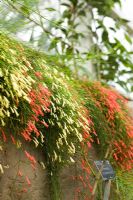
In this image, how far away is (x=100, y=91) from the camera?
7.17ft

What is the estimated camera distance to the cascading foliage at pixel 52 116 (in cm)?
132

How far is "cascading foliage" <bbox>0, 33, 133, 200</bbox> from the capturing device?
1317 millimetres

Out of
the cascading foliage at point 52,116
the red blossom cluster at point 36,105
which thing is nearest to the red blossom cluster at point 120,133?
the cascading foliage at point 52,116

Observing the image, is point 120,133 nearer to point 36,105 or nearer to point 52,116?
point 52,116

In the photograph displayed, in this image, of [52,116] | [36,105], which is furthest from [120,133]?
[36,105]

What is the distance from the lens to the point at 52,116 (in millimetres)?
1569

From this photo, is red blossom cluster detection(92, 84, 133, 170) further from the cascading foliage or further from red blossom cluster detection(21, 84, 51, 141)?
red blossom cluster detection(21, 84, 51, 141)

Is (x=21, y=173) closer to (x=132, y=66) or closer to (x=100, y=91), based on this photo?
(x=100, y=91)

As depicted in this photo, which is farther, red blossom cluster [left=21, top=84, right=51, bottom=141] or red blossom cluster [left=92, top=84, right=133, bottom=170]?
red blossom cluster [left=92, top=84, right=133, bottom=170]

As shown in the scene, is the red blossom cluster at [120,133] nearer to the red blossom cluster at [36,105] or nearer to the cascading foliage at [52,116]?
the cascading foliage at [52,116]

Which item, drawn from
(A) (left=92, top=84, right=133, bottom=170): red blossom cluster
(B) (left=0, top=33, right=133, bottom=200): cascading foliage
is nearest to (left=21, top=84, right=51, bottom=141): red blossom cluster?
(B) (left=0, top=33, right=133, bottom=200): cascading foliage

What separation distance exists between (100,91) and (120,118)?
→ 0.20 meters

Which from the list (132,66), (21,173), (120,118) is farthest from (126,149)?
(132,66)

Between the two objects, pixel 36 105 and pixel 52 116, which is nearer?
pixel 36 105
